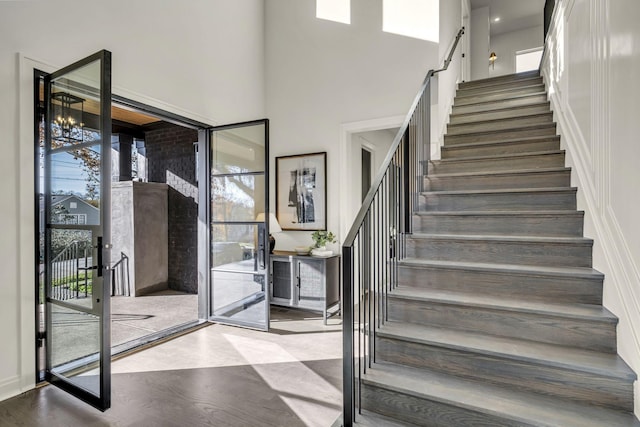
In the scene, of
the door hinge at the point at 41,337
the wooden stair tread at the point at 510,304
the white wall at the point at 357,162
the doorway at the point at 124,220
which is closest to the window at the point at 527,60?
the white wall at the point at 357,162

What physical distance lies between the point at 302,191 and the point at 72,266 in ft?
8.80

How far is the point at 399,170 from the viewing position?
2648 millimetres

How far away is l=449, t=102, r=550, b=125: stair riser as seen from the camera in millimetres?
3654

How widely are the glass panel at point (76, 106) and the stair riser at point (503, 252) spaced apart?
7.85 feet

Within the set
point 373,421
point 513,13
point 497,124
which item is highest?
point 513,13

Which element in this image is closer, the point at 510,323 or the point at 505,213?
the point at 510,323

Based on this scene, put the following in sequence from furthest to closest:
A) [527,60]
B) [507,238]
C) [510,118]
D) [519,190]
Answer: [527,60] → [510,118] → [519,190] → [507,238]

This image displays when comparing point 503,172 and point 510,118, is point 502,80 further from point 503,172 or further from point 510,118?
point 503,172

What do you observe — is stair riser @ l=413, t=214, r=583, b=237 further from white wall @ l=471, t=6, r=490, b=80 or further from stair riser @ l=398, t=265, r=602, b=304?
white wall @ l=471, t=6, r=490, b=80

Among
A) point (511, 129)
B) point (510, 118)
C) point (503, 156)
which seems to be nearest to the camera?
point (503, 156)

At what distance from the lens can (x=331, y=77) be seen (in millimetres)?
4406

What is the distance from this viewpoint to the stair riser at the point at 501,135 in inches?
129

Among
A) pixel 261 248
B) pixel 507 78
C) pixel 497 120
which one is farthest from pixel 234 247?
pixel 507 78

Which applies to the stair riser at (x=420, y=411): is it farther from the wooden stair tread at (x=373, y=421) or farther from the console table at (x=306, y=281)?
the console table at (x=306, y=281)
